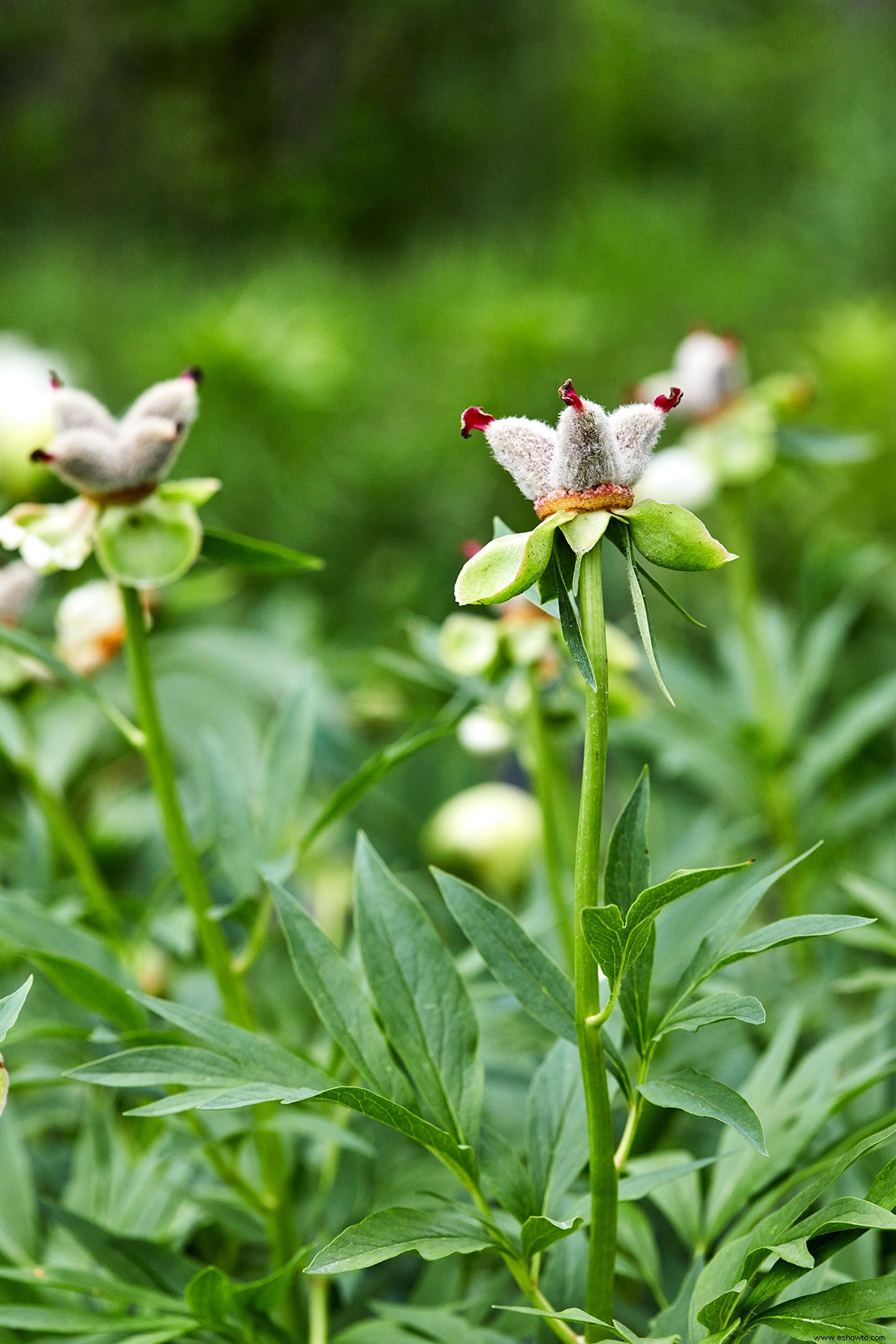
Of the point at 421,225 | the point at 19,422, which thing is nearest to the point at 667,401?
the point at 19,422

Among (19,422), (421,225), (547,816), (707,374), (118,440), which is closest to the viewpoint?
(118,440)

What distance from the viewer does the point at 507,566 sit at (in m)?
0.24

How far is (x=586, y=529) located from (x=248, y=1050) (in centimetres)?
14

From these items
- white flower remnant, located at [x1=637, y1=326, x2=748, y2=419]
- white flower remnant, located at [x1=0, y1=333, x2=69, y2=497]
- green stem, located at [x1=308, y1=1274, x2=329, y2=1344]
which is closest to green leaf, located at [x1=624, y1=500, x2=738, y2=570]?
green stem, located at [x1=308, y1=1274, x2=329, y2=1344]

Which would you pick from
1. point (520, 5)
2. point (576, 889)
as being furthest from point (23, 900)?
point (520, 5)

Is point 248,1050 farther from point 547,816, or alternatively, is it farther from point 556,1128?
point 547,816

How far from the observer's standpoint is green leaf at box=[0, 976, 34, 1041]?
24 centimetres

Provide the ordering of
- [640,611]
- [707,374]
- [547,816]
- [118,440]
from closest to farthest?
1. [640,611]
2. [118,440]
3. [547,816]
4. [707,374]

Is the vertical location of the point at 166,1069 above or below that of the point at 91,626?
below

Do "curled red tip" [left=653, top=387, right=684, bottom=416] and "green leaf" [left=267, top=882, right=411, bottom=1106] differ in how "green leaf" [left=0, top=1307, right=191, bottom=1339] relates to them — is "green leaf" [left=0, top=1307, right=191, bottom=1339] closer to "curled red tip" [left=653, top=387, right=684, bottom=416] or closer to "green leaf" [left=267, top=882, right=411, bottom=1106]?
"green leaf" [left=267, top=882, right=411, bottom=1106]

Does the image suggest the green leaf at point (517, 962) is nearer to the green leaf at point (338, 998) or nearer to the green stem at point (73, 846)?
the green leaf at point (338, 998)

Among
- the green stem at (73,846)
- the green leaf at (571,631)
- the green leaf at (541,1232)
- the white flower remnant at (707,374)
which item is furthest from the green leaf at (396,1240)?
the white flower remnant at (707,374)

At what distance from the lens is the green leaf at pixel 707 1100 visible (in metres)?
0.23

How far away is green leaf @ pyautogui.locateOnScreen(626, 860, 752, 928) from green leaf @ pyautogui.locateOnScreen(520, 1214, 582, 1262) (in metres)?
0.07
